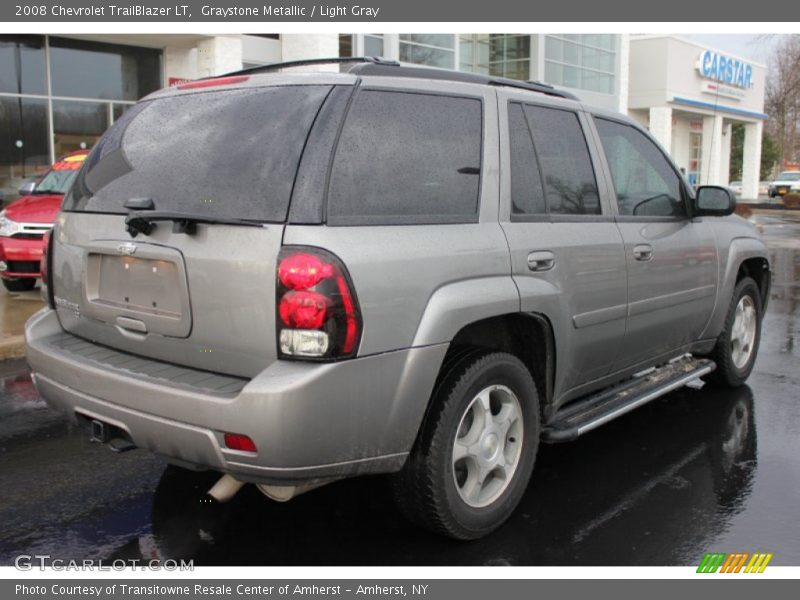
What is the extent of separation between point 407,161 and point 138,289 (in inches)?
47.8

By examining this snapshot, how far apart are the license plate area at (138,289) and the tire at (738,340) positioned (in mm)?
3941

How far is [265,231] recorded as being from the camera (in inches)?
116

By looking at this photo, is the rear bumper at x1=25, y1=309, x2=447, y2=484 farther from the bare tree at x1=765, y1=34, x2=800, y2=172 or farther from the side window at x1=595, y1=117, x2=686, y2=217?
the bare tree at x1=765, y1=34, x2=800, y2=172

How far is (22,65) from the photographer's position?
51.0 ft

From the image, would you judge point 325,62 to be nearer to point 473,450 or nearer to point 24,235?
point 473,450

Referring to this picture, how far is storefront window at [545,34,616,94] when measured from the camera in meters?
27.8

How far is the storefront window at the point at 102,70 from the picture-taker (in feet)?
52.6

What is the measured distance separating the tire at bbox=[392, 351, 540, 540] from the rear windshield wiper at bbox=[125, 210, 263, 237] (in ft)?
3.46

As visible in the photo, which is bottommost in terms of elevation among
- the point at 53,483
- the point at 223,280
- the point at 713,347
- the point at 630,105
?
the point at 53,483

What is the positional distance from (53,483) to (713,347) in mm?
4252

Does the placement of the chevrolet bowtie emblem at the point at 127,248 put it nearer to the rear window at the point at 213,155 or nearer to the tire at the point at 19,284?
the rear window at the point at 213,155

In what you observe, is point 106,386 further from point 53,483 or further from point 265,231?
point 53,483

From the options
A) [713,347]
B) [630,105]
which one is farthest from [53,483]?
[630,105]

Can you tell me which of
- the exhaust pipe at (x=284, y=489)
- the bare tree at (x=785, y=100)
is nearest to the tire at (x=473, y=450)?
the exhaust pipe at (x=284, y=489)
